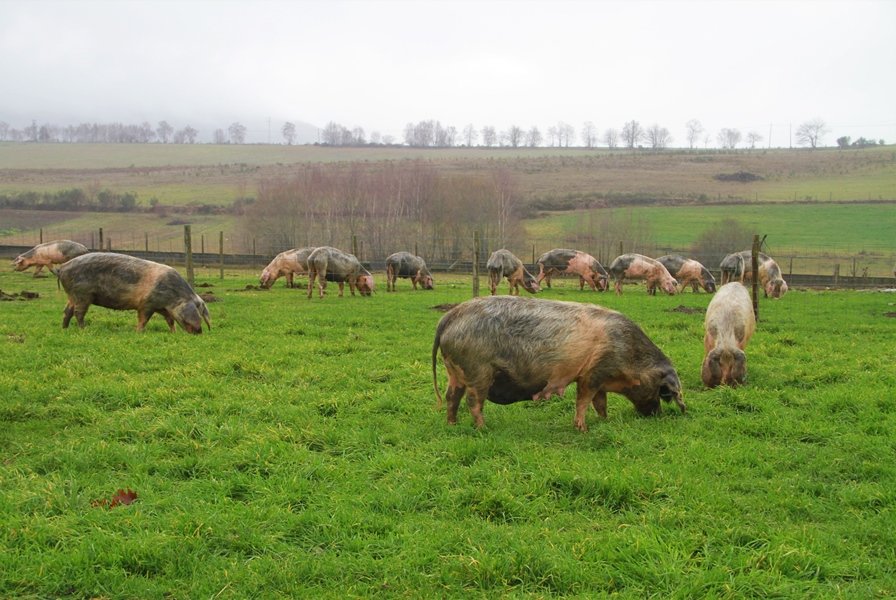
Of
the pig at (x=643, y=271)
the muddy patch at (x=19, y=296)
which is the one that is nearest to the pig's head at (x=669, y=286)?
the pig at (x=643, y=271)

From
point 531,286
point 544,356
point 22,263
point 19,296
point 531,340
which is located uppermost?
point 531,340

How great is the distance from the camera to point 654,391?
7645 millimetres

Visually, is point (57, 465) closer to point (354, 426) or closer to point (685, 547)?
point (354, 426)

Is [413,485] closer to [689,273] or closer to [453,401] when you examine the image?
[453,401]

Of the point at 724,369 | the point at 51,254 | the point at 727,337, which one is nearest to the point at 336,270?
the point at 51,254

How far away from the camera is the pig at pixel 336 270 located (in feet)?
72.3

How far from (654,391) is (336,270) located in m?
16.0

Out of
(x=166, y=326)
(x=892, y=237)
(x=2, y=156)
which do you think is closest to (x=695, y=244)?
(x=892, y=237)

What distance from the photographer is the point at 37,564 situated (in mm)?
4320

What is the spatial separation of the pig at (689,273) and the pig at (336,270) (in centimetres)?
1185

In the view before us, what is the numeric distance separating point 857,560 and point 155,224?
62.3m

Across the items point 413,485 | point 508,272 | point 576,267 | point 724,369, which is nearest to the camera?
point 413,485

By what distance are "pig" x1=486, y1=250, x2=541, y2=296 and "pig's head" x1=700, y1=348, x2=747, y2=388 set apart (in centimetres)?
1508

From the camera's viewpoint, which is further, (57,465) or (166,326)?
(166,326)
